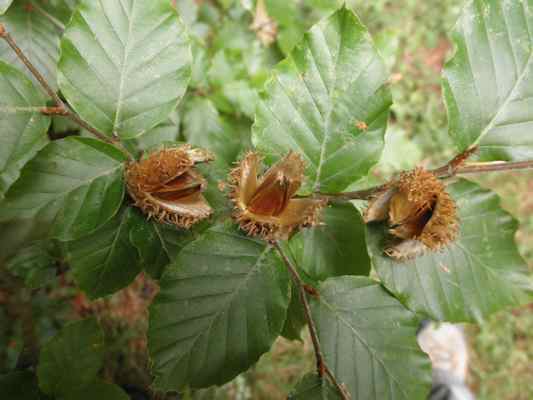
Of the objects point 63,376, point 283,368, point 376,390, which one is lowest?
point 283,368

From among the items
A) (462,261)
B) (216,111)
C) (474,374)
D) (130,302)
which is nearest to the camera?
(462,261)

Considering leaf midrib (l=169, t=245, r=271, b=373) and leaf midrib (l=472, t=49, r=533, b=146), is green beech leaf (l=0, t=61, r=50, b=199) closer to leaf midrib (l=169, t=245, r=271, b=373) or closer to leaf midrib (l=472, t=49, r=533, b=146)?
leaf midrib (l=169, t=245, r=271, b=373)

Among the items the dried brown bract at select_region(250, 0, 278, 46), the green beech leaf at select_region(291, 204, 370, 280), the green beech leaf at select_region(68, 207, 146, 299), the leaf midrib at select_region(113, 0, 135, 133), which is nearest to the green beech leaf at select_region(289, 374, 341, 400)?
the green beech leaf at select_region(291, 204, 370, 280)

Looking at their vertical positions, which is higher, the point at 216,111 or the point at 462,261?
the point at 216,111

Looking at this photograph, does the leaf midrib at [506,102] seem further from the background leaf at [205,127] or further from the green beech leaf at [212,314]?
the background leaf at [205,127]

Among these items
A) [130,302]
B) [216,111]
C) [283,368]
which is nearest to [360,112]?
[216,111]

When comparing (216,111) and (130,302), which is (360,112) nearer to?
(216,111)
